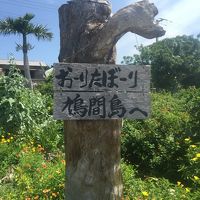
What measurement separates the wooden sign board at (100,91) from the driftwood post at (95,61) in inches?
7.2

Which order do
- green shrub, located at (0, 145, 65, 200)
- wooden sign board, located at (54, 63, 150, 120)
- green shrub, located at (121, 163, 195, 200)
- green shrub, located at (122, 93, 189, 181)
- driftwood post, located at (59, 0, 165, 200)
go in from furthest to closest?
1. green shrub, located at (122, 93, 189, 181)
2. green shrub, located at (0, 145, 65, 200)
3. green shrub, located at (121, 163, 195, 200)
4. driftwood post, located at (59, 0, 165, 200)
5. wooden sign board, located at (54, 63, 150, 120)

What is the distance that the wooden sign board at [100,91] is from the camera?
3.16 metres

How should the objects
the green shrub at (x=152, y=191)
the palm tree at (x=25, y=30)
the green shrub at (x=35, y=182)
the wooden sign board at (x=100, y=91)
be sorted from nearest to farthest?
1. the wooden sign board at (x=100, y=91)
2. the green shrub at (x=152, y=191)
3. the green shrub at (x=35, y=182)
4. the palm tree at (x=25, y=30)

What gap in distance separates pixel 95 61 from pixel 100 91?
32cm

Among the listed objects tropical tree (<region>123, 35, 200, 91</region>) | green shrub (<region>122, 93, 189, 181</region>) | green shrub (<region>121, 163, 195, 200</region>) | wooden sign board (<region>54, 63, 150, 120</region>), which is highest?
tropical tree (<region>123, 35, 200, 91</region>)

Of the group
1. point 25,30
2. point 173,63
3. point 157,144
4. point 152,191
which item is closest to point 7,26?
point 25,30

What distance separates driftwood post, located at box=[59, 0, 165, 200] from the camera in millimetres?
3389

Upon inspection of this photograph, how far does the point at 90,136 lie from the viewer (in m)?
3.39

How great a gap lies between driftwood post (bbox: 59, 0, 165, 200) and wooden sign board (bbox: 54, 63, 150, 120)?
0.60ft

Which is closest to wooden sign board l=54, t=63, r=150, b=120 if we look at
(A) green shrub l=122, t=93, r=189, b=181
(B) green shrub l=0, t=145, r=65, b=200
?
(B) green shrub l=0, t=145, r=65, b=200

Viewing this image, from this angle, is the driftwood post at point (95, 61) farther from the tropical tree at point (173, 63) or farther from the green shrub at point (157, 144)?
the tropical tree at point (173, 63)

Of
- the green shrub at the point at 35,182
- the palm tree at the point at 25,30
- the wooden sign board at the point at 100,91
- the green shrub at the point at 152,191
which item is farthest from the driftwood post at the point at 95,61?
the palm tree at the point at 25,30

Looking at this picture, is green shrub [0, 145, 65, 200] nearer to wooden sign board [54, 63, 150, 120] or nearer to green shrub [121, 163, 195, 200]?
green shrub [121, 163, 195, 200]

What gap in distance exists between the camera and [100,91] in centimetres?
324
